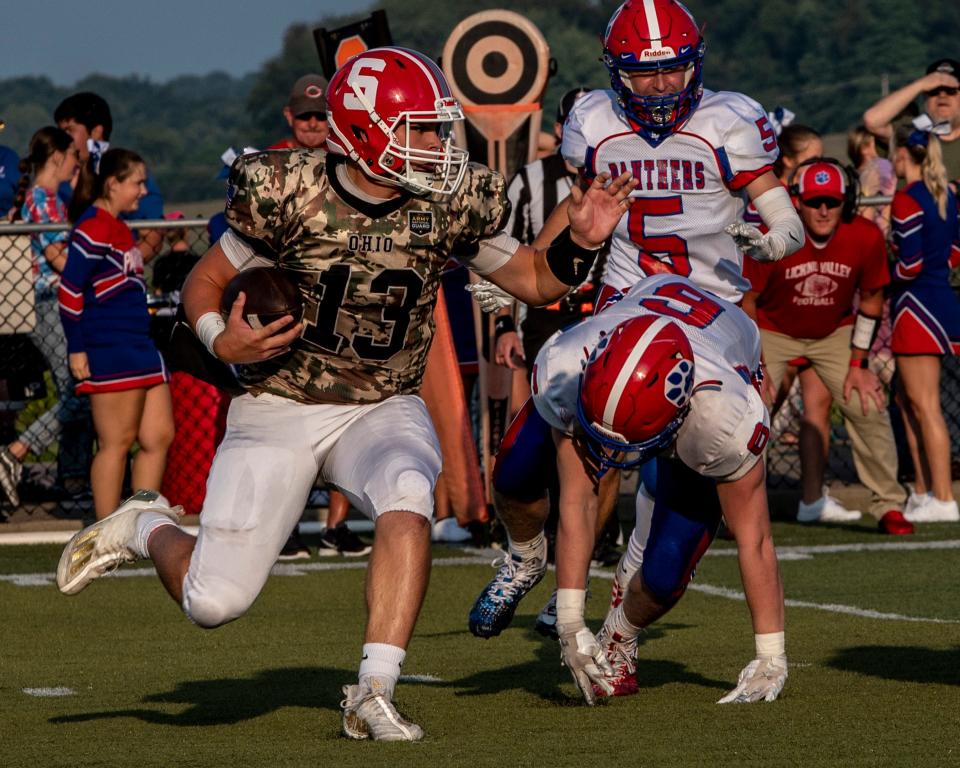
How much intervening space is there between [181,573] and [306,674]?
1.22 meters

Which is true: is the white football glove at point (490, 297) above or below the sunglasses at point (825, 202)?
above

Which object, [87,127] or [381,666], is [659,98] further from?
[87,127]

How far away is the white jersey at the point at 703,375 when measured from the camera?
5473 millimetres

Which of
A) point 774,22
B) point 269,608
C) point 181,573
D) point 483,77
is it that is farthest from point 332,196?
point 774,22

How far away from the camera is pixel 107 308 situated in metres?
9.41

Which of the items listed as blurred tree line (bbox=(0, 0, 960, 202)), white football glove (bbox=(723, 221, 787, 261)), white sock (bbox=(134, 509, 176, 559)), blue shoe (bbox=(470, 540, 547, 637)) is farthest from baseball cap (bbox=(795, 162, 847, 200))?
blurred tree line (bbox=(0, 0, 960, 202))

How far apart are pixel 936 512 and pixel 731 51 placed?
9155 cm

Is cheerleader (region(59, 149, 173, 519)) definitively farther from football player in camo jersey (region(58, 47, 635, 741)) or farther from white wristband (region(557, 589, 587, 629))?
white wristband (region(557, 589, 587, 629))

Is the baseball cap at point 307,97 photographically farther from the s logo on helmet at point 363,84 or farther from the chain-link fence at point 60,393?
the s logo on helmet at point 363,84

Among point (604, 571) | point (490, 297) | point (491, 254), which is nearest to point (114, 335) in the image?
point (604, 571)

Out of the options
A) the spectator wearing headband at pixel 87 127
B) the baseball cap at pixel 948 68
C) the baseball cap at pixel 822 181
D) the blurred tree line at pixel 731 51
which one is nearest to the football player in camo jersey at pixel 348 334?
the baseball cap at pixel 822 181

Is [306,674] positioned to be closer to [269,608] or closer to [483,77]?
[269,608]

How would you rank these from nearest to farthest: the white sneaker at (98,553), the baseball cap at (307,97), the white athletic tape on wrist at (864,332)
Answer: the white sneaker at (98,553) < the baseball cap at (307,97) < the white athletic tape on wrist at (864,332)

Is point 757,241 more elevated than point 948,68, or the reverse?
point 948,68
